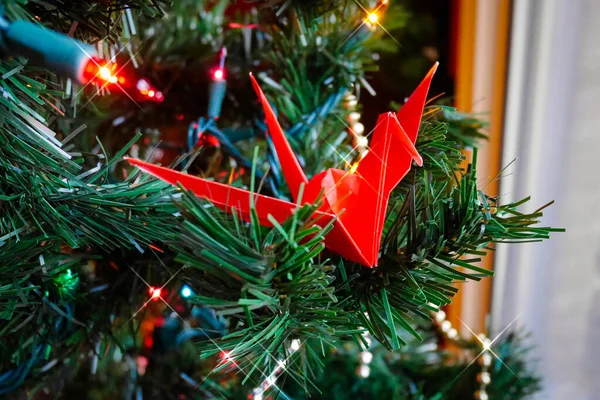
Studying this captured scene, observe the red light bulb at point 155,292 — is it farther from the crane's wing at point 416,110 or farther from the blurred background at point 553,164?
the blurred background at point 553,164

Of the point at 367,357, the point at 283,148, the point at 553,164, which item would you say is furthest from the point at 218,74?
the point at 553,164

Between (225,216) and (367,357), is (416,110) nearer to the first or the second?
(225,216)

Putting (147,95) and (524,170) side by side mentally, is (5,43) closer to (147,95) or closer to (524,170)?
(147,95)

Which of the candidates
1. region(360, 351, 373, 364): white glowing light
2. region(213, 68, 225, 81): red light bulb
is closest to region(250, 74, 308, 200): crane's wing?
region(213, 68, 225, 81): red light bulb

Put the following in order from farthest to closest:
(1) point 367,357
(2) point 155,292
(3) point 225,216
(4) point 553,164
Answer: (4) point 553,164, (1) point 367,357, (2) point 155,292, (3) point 225,216

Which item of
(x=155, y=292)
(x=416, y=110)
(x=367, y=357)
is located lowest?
(x=367, y=357)

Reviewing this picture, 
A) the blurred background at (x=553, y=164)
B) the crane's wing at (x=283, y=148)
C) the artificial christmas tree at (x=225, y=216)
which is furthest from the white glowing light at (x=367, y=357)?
the crane's wing at (x=283, y=148)

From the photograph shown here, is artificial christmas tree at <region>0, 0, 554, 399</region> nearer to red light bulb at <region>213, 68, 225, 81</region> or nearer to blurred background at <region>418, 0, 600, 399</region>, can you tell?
red light bulb at <region>213, 68, 225, 81</region>
